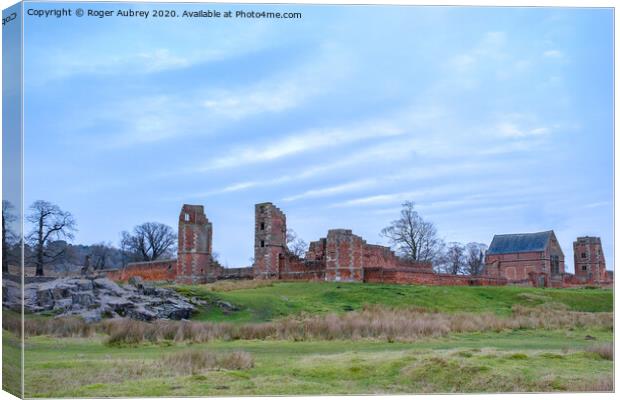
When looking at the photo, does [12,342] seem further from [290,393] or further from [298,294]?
[298,294]

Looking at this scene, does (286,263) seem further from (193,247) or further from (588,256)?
(588,256)

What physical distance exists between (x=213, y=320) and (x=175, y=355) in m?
9.47

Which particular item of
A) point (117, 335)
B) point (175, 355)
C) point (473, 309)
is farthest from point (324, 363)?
point (473, 309)

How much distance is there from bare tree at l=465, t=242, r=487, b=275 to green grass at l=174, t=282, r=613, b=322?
132ft

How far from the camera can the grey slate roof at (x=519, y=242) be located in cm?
6744

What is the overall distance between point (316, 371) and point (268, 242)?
103 feet

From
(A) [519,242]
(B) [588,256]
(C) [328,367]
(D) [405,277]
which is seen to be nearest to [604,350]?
(C) [328,367]

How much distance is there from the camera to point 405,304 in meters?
32.8

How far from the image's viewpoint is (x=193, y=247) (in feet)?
165

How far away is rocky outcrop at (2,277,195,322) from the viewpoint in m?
22.8

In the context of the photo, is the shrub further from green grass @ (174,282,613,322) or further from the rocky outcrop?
the rocky outcrop

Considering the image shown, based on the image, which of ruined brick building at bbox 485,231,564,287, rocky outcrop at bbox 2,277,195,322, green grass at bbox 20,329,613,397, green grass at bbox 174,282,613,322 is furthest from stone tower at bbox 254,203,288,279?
green grass at bbox 20,329,613,397

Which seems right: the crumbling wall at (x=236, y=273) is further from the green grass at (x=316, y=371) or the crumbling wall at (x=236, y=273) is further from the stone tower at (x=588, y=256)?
the green grass at (x=316, y=371)

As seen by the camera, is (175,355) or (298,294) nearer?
(175,355)
